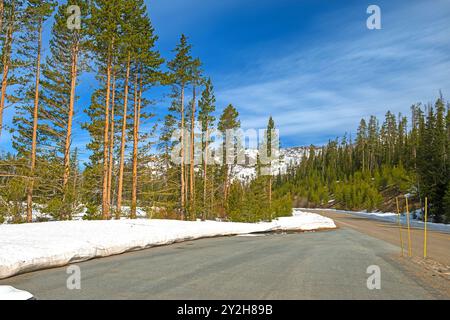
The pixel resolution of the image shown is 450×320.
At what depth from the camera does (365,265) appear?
8539 millimetres

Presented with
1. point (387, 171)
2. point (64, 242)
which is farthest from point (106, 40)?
point (387, 171)

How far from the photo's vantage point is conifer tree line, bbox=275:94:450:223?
44.0 m

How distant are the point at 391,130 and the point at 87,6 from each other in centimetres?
12767

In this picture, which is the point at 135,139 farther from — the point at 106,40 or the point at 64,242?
the point at 64,242

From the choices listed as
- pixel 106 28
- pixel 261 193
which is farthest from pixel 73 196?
pixel 261 193

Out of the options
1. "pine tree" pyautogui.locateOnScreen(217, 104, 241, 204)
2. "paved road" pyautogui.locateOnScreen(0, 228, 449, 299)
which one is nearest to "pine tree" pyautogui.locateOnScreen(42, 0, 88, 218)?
"paved road" pyautogui.locateOnScreen(0, 228, 449, 299)

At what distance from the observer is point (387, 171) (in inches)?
3457

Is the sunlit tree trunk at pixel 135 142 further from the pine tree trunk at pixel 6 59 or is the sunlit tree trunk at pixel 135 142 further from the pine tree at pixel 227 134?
the pine tree at pixel 227 134

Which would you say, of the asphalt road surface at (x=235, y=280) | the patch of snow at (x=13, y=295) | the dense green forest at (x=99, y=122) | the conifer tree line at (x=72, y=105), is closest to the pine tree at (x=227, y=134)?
the dense green forest at (x=99, y=122)

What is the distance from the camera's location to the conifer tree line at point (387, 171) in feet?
144

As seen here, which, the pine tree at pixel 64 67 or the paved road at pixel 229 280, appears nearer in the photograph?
the paved road at pixel 229 280

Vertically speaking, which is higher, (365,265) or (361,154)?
(361,154)

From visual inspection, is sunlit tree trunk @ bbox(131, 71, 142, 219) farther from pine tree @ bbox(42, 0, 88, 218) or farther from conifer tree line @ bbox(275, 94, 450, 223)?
conifer tree line @ bbox(275, 94, 450, 223)

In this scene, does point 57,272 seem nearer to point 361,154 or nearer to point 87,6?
point 87,6
